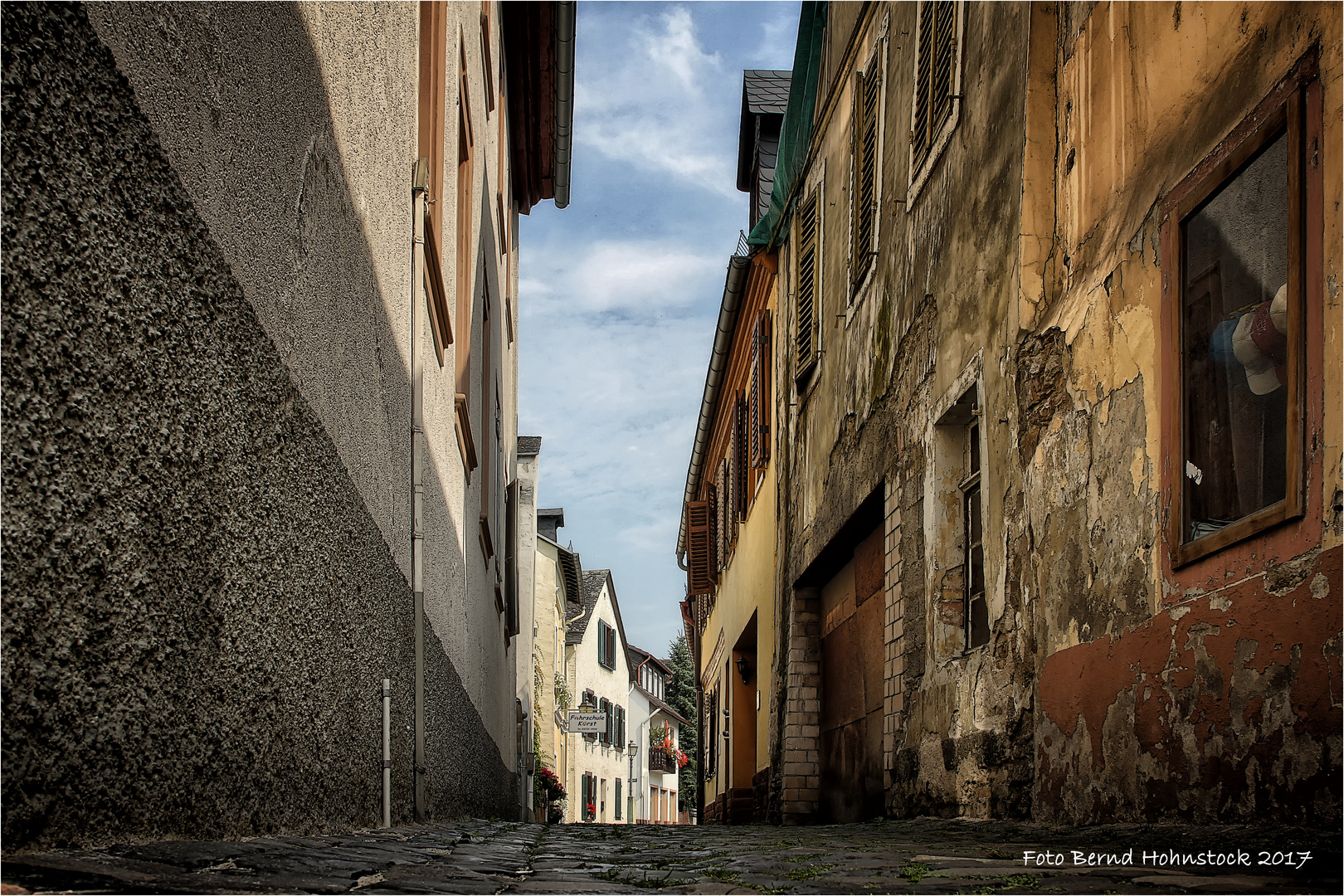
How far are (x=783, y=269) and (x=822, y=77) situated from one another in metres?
2.18

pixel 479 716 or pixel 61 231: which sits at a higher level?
pixel 61 231

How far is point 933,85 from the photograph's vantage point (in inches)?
281

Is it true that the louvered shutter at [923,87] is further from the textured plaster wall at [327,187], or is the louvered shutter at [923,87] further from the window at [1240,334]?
the window at [1240,334]

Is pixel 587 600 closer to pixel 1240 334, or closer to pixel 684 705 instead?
pixel 684 705

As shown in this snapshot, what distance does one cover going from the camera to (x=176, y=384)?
189 cm

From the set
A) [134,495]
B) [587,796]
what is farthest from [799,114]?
[587,796]

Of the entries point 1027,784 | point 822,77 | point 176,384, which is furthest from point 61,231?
point 822,77

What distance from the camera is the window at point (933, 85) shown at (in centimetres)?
665

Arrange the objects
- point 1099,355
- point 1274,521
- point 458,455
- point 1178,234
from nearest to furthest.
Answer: point 1274,521, point 1178,234, point 1099,355, point 458,455

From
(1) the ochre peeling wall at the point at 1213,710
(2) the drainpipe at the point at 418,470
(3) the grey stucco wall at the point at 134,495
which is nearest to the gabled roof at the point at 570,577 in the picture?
(2) the drainpipe at the point at 418,470

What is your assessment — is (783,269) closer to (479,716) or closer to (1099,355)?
(479,716)

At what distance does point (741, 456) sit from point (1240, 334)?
12.7 meters

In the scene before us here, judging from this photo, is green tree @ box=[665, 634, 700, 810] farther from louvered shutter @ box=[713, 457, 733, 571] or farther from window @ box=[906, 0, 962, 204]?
window @ box=[906, 0, 962, 204]

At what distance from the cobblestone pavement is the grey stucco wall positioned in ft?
0.33
